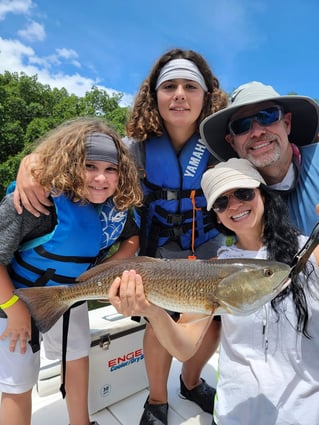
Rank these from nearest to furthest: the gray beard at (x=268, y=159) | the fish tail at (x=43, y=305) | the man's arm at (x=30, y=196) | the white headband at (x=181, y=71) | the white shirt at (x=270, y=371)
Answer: the white shirt at (x=270, y=371) < the fish tail at (x=43, y=305) < the man's arm at (x=30, y=196) < the gray beard at (x=268, y=159) < the white headband at (x=181, y=71)

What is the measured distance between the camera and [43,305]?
73.2 inches

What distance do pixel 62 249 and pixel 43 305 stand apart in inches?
16.8

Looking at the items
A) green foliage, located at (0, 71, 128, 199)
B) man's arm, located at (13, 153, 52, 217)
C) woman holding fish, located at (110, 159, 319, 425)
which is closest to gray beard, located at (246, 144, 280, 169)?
woman holding fish, located at (110, 159, 319, 425)

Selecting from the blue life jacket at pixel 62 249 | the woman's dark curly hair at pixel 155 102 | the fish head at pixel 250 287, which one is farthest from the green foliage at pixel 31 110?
the fish head at pixel 250 287

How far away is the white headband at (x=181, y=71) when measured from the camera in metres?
2.49

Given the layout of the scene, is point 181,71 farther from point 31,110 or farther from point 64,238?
point 31,110

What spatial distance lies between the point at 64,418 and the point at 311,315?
2195mm

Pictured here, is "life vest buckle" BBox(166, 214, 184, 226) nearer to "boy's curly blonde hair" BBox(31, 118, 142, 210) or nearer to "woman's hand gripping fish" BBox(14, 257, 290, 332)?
"boy's curly blonde hair" BBox(31, 118, 142, 210)

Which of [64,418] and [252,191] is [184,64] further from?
[64,418]

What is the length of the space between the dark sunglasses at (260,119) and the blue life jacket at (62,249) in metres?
1.18

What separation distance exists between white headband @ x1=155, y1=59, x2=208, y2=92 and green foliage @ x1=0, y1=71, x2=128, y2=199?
16.2 m

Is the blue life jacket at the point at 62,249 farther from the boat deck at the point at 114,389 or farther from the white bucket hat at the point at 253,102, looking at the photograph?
the white bucket hat at the point at 253,102

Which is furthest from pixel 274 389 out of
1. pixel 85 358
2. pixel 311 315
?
pixel 85 358

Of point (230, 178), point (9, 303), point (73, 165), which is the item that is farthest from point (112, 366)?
point (230, 178)
